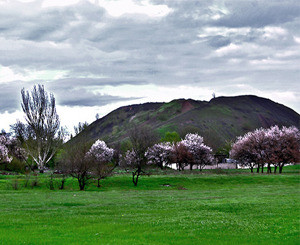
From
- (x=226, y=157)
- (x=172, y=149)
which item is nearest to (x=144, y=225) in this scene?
(x=172, y=149)

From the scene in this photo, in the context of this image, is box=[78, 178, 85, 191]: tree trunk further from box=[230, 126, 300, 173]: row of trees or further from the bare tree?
box=[230, 126, 300, 173]: row of trees

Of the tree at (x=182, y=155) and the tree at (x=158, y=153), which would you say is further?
the tree at (x=158, y=153)

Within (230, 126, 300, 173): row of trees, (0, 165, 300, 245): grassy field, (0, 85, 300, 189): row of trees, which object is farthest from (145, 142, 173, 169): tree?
(0, 165, 300, 245): grassy field

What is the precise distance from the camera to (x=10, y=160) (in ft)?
282

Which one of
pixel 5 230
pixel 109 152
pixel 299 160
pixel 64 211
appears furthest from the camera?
pixel 109 152

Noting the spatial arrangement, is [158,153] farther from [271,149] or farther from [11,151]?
[11,151]

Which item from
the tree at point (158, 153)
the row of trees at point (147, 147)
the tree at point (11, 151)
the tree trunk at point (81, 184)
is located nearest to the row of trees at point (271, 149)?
the row of trees at point (147, 147)

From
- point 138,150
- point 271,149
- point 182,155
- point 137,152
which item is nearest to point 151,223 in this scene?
point 137,152

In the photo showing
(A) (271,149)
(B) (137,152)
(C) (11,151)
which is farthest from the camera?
(C) (11,151)

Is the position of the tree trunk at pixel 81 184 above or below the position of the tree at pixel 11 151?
below

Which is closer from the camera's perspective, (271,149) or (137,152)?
(137,152)

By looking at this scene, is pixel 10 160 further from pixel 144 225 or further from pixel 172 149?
pixel 144 225

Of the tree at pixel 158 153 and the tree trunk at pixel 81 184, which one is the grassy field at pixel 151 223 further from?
the tree at pixel 158 153

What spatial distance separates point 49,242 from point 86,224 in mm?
5027
